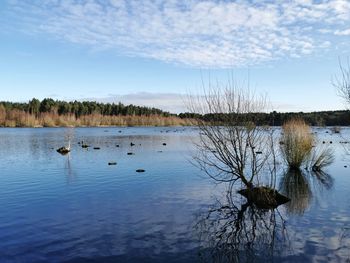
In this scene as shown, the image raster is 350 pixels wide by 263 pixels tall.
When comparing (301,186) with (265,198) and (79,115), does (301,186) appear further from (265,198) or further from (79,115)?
(79,115)

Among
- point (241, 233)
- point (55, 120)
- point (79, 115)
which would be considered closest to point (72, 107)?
point (79, 115)

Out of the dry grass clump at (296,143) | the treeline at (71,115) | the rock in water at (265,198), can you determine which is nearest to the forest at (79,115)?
the treeline at (71,115)

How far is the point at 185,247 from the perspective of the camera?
10008 millimetres

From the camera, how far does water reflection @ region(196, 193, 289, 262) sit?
31.3 feet

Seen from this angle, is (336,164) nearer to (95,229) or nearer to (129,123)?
(95,229)

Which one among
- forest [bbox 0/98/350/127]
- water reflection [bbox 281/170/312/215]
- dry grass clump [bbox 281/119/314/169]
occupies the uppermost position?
forest [bbox 0/98/350/127]

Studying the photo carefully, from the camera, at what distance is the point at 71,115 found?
454 feet

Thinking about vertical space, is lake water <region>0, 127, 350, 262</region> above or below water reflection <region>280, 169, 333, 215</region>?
below

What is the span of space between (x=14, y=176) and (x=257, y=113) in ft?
50.1

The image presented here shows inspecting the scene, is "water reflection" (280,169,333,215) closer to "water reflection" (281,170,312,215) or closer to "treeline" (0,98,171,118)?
"water reflection" (281,170,312,215)

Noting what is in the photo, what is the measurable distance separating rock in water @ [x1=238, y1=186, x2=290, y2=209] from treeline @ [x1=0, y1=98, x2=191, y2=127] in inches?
3977

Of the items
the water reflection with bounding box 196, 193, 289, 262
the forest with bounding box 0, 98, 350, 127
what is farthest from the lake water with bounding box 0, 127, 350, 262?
the forest with bounding box 0, 98, 350, 127

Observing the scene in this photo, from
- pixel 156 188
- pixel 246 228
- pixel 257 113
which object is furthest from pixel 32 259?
pixel 257 113

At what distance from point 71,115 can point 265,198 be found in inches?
5162
